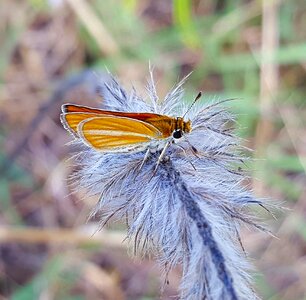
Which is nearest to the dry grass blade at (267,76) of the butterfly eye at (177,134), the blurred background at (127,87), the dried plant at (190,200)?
the blurred background at (127,87)

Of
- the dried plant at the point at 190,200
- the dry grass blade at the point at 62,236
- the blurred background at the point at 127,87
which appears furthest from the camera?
the blurred background at the point at 127,87

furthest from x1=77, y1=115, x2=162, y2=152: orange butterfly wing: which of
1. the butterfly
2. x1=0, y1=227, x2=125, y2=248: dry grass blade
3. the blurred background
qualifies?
the blurred background

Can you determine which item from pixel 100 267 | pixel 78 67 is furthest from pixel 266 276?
pixel 78 67

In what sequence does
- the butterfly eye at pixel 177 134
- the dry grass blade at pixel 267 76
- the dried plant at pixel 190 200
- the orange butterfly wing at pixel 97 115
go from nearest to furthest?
the dried plant at pixel 190 200 < the orange butterfly wing at pixel 97 115 < the butterfly eye at pixel 177 134 < the dry grass blade at pixel 267 76

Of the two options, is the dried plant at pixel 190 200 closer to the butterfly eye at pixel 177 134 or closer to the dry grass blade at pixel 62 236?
the butterfly eye at pixel 177 134

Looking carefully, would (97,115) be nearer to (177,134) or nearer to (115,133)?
(115,133)

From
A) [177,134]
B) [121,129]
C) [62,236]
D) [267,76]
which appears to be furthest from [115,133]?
[267,76]

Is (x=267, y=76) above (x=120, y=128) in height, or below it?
above
